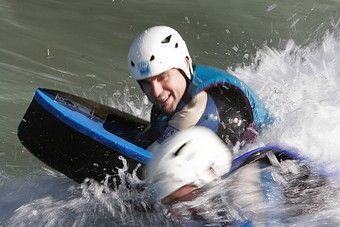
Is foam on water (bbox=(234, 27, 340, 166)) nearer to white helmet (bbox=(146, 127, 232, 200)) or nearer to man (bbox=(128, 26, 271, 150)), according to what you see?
man (bbox=(128, 26, 271, 150))

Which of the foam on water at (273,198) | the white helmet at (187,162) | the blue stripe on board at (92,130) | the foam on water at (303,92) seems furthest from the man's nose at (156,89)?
the foam on water at (303,92)

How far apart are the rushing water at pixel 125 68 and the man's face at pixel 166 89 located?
1.71 ft

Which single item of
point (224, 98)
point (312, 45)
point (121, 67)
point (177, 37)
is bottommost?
point (121, 67)

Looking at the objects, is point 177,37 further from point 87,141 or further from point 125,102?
point 125,102

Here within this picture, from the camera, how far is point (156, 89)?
13.1 ft

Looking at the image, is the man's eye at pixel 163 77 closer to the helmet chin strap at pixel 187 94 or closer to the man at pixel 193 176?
the helmet chin strap at pixel 187 94

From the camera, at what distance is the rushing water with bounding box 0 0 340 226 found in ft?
13.3

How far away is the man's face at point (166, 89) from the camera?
4020 mm

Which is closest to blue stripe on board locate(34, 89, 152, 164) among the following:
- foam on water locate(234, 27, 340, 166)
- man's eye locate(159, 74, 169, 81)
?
man's eye locate(159, 74, 169, 81)

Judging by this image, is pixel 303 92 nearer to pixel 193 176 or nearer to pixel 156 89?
pixel 156 89

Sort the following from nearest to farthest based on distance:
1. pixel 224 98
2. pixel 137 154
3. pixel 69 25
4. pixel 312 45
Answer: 1. pixel 137 154
2. pixel 224 98
3. pixel 312 45
4. pixel 69 25

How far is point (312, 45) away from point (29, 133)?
390 centimetres

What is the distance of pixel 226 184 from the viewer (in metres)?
3.58

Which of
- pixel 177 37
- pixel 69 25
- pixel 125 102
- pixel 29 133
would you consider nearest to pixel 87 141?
pixel 29 133
